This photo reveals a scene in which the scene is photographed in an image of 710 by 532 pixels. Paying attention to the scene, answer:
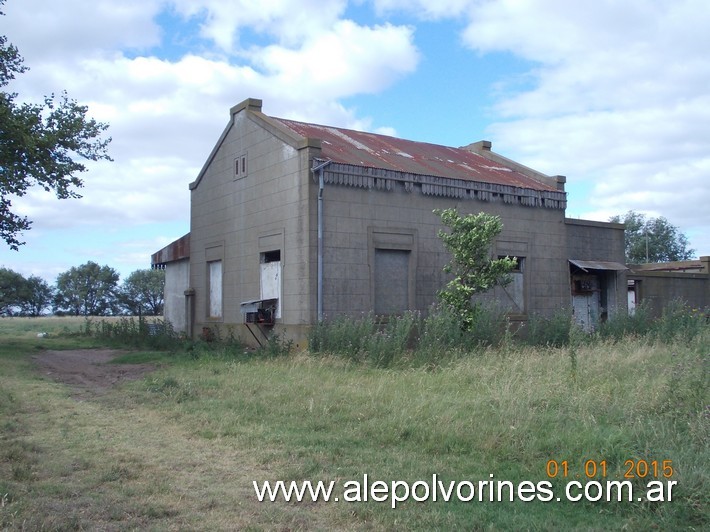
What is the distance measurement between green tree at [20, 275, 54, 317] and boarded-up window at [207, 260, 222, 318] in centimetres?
6329

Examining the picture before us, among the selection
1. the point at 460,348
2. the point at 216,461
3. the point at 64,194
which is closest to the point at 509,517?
the point at 216,461

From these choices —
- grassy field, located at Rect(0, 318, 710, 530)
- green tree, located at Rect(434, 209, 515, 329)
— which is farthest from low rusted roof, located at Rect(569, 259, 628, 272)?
grassy field, located at Rect(0, 318, 710, 530)

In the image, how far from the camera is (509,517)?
5.65 meters

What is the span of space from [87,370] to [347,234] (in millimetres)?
7184

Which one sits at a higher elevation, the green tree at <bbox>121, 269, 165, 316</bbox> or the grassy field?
the green tree at <bbox>121, 269, 165, 316</bbox>

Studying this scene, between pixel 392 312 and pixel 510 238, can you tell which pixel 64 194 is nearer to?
pixel 392 312

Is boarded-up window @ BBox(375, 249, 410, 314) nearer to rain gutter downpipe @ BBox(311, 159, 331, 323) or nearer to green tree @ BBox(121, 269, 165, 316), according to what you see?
rain gutter downpipe @ BBox(311, 159, 331, 323)

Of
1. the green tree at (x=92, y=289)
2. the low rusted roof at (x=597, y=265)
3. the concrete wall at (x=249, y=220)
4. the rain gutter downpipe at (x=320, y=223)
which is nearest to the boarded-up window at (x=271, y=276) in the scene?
the concrete wall at (x=249, y=220)

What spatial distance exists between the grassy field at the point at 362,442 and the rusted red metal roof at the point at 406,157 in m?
8.57

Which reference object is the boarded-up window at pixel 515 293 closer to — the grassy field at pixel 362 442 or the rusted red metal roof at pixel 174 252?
the grassy field at pixel 362 442

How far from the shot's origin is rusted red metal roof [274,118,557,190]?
1942 centimetres

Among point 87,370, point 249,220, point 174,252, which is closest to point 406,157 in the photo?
point 249,220

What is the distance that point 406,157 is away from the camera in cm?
2159

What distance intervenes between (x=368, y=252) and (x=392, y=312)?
1813mm
